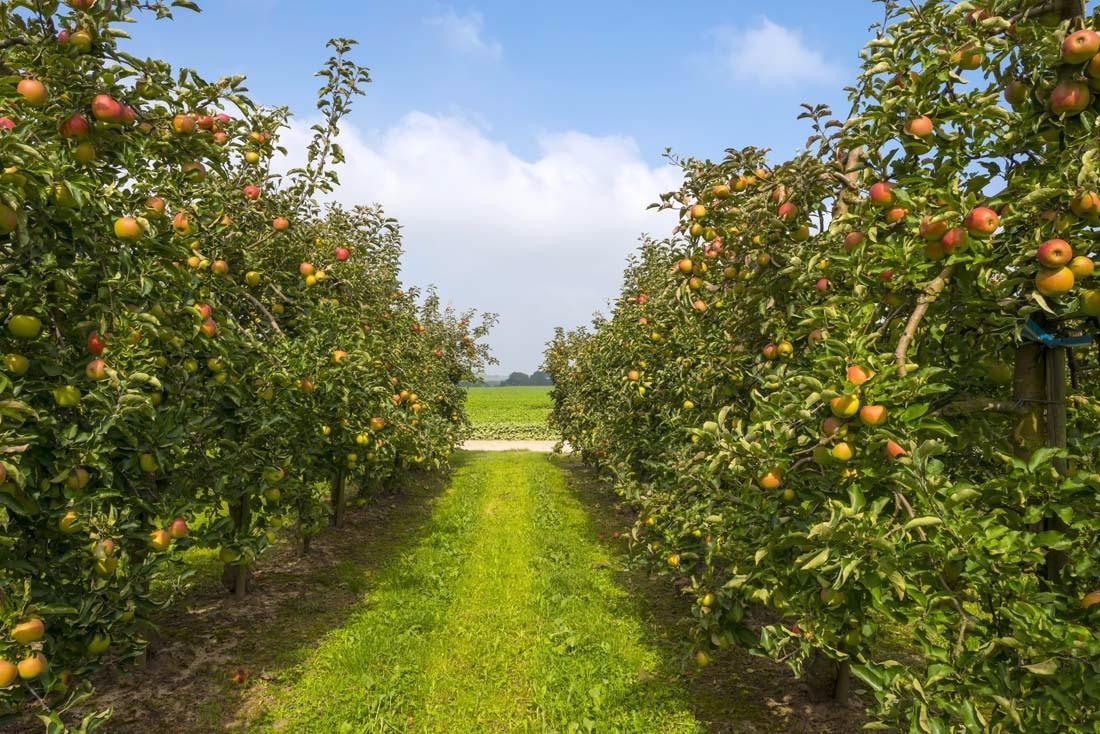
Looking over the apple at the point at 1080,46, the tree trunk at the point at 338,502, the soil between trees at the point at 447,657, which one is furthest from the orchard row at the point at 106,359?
the tree trunk at the point at 338,502

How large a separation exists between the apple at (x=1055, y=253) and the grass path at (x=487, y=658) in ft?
13.9

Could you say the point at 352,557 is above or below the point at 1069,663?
below

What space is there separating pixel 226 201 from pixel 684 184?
15.1ft

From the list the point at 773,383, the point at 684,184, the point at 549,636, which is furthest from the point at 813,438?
the point at 549,636

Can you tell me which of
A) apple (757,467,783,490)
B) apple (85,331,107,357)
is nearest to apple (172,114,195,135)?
apple (85,331,107,357)

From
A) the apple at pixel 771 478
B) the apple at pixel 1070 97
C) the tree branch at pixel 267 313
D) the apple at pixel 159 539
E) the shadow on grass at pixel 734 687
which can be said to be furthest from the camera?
the tree branch at pixel 267 313

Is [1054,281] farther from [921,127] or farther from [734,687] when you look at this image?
[734,687]

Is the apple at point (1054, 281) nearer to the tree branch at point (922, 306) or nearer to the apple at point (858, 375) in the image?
the tree branch at point (922, 306)

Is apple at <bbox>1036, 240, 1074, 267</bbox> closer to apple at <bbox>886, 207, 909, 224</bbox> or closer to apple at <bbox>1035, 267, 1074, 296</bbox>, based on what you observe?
apple at <bbox>1035, 267, 1074, 296</bbox>

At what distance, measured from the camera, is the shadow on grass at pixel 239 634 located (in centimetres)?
507

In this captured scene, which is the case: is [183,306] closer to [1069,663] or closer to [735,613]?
[735,613]

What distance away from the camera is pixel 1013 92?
2.77 meters

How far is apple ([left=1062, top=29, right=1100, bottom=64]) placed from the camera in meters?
2.25

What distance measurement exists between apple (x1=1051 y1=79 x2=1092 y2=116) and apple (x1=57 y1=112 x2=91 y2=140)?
4481 millimetres
